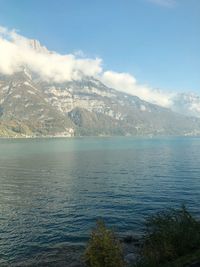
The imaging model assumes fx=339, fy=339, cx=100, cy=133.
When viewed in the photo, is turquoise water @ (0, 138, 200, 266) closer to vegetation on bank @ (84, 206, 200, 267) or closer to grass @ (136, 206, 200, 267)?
vegetation on bank @ (84, 206, 200, 267)

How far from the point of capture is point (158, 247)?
37125mm

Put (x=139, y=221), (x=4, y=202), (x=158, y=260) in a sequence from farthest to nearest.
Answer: (x=4, y=202), (x=139, y=221), (x=158, y=260)

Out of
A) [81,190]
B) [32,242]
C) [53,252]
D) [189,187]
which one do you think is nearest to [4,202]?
[81,190]

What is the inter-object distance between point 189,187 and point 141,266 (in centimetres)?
6626

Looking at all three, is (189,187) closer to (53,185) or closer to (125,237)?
(53,185)

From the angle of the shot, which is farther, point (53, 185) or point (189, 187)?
point (53, 185)

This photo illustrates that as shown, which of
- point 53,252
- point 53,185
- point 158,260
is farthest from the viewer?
point 53,185

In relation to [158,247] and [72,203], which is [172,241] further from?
[72,203]

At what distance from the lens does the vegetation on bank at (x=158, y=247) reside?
31.8 meters

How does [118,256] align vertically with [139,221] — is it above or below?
above

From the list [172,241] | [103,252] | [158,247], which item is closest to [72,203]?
[158,247]

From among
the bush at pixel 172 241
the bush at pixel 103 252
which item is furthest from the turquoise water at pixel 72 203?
the bush at pixel 172 241

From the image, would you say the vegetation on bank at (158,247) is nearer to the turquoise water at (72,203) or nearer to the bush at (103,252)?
the bush at (103,252)

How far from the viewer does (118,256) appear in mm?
32281
